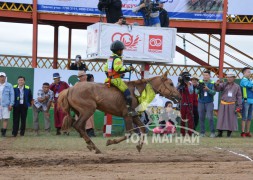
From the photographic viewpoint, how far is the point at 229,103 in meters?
20.4

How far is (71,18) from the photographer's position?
28375 millimetres

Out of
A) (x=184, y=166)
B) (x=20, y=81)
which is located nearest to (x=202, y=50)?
(x=20, y=81)

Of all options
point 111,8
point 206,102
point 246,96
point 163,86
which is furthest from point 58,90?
point 163,86

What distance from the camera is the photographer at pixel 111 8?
18438 millimetres

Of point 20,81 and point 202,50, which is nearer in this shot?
Result: point 20,81

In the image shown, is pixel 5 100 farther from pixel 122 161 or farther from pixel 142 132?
pixel 122 161

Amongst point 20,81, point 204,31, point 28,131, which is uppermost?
point 204,31

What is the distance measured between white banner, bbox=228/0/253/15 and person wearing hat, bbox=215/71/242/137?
27.3 feet

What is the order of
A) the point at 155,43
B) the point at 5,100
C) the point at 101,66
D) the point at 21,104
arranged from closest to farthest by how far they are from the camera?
the point at 155,43, the point at 5,100, the point at 21,104, the point at 101,66

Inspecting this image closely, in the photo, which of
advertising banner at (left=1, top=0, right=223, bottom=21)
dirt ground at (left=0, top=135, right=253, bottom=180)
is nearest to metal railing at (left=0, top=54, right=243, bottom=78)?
advertising banner at (left=1, top=0, right=223, bottom=21)

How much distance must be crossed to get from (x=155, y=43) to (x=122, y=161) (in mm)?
7516

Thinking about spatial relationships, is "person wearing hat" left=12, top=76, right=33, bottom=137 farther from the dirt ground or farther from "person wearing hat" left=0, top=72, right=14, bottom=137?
the dirt ground

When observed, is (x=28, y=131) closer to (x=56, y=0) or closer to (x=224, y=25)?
(x=56, y=0)

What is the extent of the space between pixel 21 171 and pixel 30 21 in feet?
67.7
